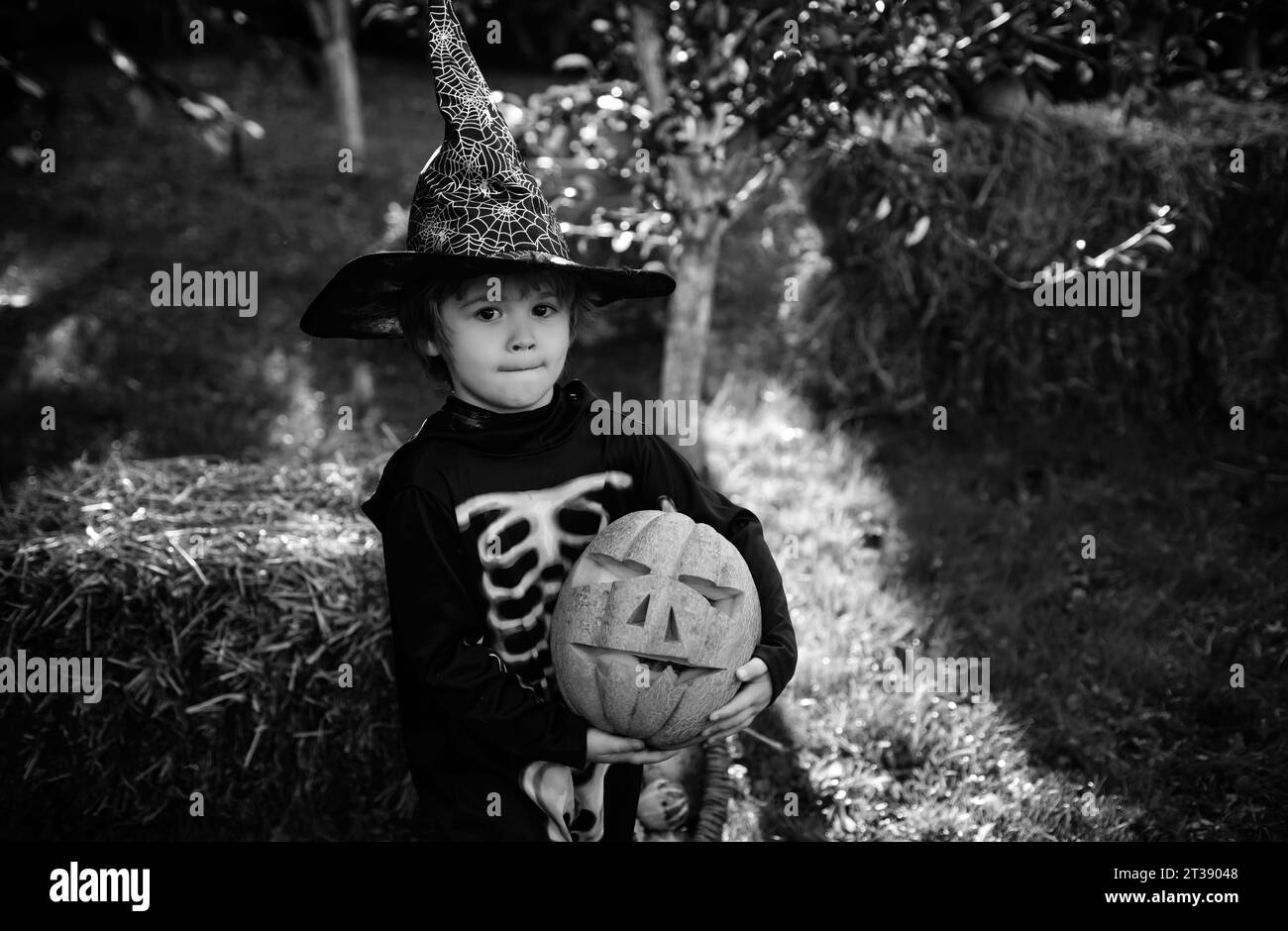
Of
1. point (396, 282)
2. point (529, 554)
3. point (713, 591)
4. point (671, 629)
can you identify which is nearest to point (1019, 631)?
point (713, 591)

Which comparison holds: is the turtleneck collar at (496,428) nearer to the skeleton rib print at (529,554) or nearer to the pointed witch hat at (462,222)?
the skeleton rib print at (529,554)

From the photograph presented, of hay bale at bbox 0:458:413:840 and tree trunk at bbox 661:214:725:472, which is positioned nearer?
hay bale at bbox 0:458:413:840

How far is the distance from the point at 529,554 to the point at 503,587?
4.3 inches

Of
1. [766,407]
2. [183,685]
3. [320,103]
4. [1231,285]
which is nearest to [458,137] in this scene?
[183,685]

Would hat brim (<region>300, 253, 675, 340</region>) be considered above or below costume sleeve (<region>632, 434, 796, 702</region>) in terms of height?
above

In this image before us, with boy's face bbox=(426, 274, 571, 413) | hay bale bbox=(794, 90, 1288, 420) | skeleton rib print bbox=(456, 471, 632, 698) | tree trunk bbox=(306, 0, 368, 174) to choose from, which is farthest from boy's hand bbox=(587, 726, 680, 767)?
tree trunk bbox=(306, 0, 368, 174)

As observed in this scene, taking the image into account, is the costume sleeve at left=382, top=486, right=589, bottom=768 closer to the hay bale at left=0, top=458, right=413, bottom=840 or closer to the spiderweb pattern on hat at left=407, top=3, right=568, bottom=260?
the spiderweb pattern on hat at left=407, top=3, right=568, bottom=260

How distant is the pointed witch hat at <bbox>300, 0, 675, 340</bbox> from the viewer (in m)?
2.50

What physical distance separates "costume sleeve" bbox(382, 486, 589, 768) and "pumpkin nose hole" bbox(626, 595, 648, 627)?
0.30 metres

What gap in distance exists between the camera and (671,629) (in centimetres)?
251

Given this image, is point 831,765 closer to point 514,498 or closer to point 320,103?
point 514,498

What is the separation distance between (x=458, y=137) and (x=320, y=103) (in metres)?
8.95

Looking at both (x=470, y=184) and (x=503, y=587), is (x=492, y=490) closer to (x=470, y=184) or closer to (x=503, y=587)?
(x=503, y=587)
